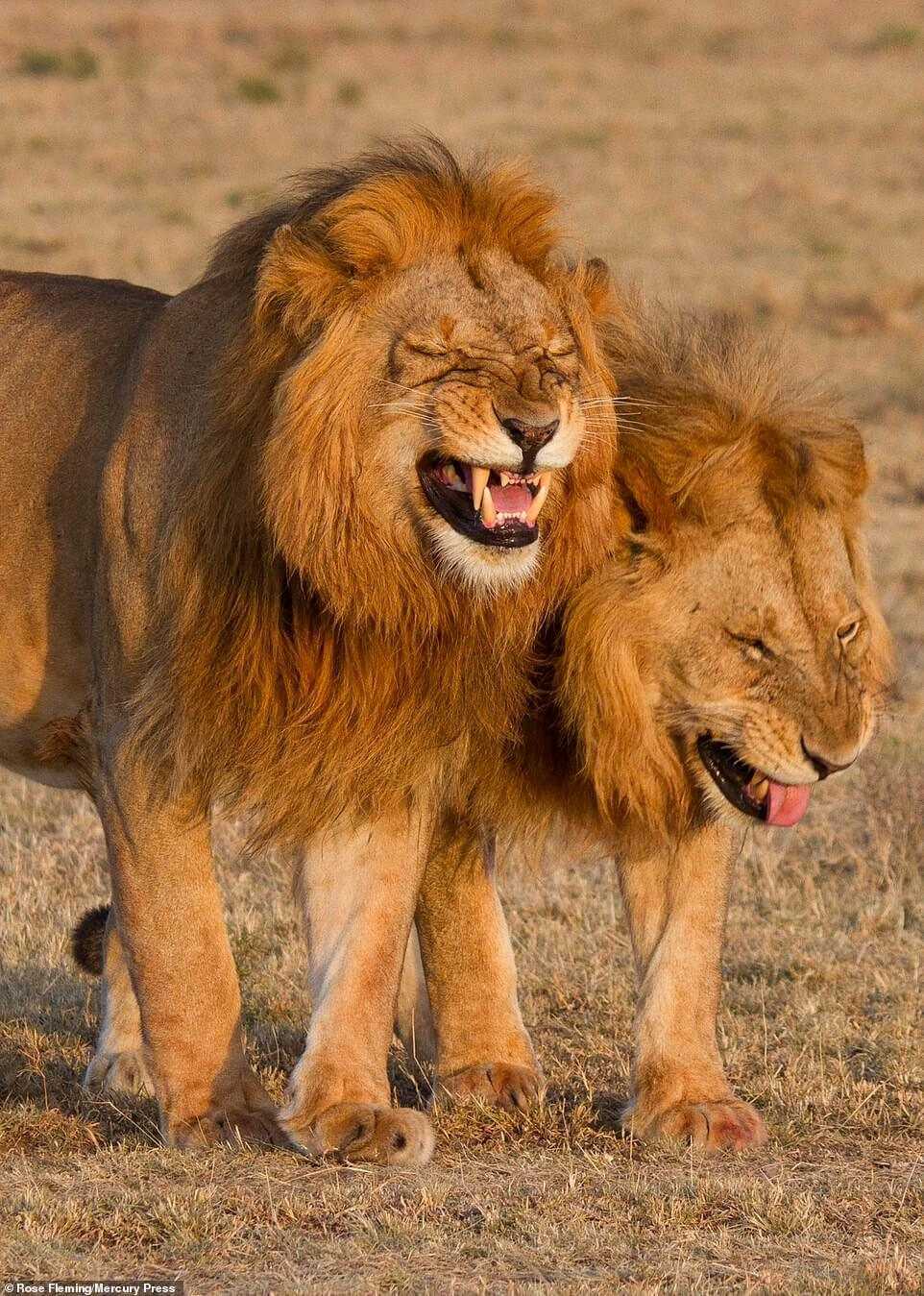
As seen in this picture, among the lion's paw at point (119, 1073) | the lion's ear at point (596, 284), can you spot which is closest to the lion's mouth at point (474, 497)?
the lion's ear at point (596, 284)

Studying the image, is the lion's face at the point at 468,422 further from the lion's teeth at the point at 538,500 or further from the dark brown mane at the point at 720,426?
the dark brown mane at the point at 720,426

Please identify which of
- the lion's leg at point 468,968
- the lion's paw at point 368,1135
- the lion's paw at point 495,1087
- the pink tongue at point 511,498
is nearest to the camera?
the pink tongue at point 511,498

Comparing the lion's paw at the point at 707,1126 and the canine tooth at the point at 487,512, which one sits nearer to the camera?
the canine tooth at the point at 487,512

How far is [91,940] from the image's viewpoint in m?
5.23

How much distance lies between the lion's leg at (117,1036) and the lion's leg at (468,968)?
2.19 feet

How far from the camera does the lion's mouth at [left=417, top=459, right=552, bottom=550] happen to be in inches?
149

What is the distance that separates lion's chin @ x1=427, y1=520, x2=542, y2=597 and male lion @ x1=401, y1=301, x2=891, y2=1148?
1.46ft

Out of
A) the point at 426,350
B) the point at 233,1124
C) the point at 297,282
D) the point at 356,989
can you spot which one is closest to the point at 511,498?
the point at 426,350

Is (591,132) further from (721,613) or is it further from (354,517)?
(354,517)

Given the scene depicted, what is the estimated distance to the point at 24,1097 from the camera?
490 cm

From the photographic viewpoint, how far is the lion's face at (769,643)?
170 inches

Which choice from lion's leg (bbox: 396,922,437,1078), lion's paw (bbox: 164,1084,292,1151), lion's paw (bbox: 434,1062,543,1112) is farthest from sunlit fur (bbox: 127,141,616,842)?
lion's leg (bbox: 396,922,437,1078)

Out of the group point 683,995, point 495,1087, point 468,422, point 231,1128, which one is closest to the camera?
point 468,422

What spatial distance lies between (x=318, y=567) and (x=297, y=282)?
49 cm
